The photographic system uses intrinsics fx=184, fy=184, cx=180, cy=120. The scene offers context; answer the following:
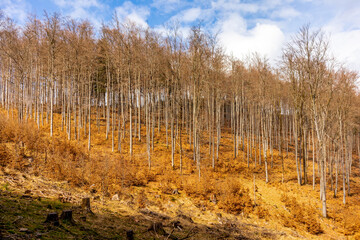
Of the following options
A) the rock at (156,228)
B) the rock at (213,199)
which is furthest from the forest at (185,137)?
the rock at (156,228)

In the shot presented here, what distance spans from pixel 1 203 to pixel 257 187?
16361 mm

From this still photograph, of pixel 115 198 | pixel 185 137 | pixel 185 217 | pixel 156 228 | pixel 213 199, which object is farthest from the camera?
pixel 185 137

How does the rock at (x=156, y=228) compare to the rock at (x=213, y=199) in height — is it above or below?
above

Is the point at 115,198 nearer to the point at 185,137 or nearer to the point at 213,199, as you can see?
the point at 213,199

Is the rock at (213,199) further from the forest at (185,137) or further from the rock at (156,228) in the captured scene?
the rock at (156,228)

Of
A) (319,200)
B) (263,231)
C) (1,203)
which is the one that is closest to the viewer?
(1,203)

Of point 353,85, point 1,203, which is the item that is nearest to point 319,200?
point 353,85

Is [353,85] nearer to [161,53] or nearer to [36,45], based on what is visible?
[161,53]

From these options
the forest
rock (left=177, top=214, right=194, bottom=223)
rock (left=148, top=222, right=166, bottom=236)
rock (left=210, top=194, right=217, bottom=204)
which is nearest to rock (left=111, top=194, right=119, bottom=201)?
the forest

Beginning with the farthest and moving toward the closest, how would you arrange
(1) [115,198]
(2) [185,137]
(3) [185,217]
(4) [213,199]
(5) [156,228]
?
(2) [185,137], (4) [213,199], (1) [115,198], (3) [185,217], (5) [156,228]

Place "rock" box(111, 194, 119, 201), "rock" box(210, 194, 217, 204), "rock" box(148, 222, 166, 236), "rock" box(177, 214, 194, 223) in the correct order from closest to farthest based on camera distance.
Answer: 1. "rock" box(148, 222, 166, 236)
2. "rock" box(177, 214, 194, 223)
3. "rock" box(111, 194, 119, 201)
4. "rock" box(210, 194, 217, 204)

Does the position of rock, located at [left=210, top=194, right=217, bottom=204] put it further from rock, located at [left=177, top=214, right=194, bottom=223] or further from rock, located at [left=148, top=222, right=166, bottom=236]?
rock, located at [left=148, top=222, right=166, bottom=236]

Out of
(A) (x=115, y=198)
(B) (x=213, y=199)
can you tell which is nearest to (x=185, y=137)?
(B) (x=213, y=199)

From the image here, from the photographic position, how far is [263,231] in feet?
31.3
